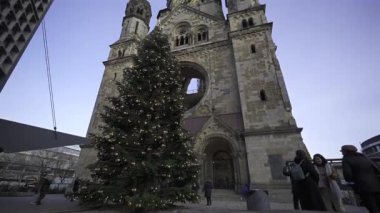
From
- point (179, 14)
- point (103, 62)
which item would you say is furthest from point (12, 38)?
point (179, 14)

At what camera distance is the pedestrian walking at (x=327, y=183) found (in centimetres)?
483

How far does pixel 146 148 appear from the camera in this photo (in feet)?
25.5

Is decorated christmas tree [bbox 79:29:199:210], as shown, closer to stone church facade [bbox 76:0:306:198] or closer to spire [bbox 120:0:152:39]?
stone church facade [bbox 76:0:306:198]

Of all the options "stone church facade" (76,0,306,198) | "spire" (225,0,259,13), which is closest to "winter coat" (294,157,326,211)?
"stone church facade" (76,0,306,198)

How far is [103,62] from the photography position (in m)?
23.3

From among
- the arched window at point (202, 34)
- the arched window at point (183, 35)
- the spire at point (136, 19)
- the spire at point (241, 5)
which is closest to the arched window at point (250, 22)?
the spire at point (241, 5)

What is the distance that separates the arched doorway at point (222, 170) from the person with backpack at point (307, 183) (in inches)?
469

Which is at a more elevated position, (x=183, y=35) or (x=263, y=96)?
(x=183, y=35)

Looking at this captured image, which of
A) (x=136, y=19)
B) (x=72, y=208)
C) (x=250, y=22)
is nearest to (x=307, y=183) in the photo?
(x=72, y=208)

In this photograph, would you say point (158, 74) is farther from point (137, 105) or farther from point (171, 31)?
point (171, 31)

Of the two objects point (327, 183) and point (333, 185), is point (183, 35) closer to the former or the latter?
point (327, 183)

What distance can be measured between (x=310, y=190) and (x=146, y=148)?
213 inches

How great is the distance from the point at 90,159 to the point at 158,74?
12689 millimetres

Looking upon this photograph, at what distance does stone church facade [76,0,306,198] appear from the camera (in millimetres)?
12836
